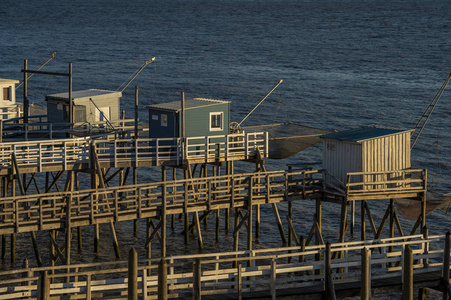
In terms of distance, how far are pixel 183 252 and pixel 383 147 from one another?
454 inches

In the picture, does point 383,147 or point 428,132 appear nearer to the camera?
point 383,147

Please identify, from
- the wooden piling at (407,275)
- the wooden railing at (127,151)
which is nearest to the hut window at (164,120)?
the wooden railing at (127,151)

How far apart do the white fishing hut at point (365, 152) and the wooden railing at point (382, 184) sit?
1.06ft

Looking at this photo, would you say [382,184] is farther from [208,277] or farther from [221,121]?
[208,277]

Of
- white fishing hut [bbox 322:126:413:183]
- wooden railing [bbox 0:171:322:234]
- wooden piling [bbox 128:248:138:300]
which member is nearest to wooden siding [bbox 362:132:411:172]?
white fishing hut [bbox 322:126:413:183]

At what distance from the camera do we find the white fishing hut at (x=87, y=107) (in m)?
47.2

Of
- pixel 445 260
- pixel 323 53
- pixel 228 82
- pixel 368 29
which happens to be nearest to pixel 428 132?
pixel 228 82

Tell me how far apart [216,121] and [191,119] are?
1396 mm

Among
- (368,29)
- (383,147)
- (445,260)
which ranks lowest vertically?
(445,260)

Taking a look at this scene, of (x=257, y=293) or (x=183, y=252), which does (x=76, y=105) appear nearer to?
(x=183, y=252)

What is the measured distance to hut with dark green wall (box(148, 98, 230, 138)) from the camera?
1655 inches

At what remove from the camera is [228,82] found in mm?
97125

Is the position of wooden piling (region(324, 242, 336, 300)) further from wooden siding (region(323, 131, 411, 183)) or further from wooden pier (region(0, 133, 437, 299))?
wooden siding (region(323, 131, 411, 183))

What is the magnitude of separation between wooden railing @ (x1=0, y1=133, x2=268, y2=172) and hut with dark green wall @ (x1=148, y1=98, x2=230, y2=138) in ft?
1.53
